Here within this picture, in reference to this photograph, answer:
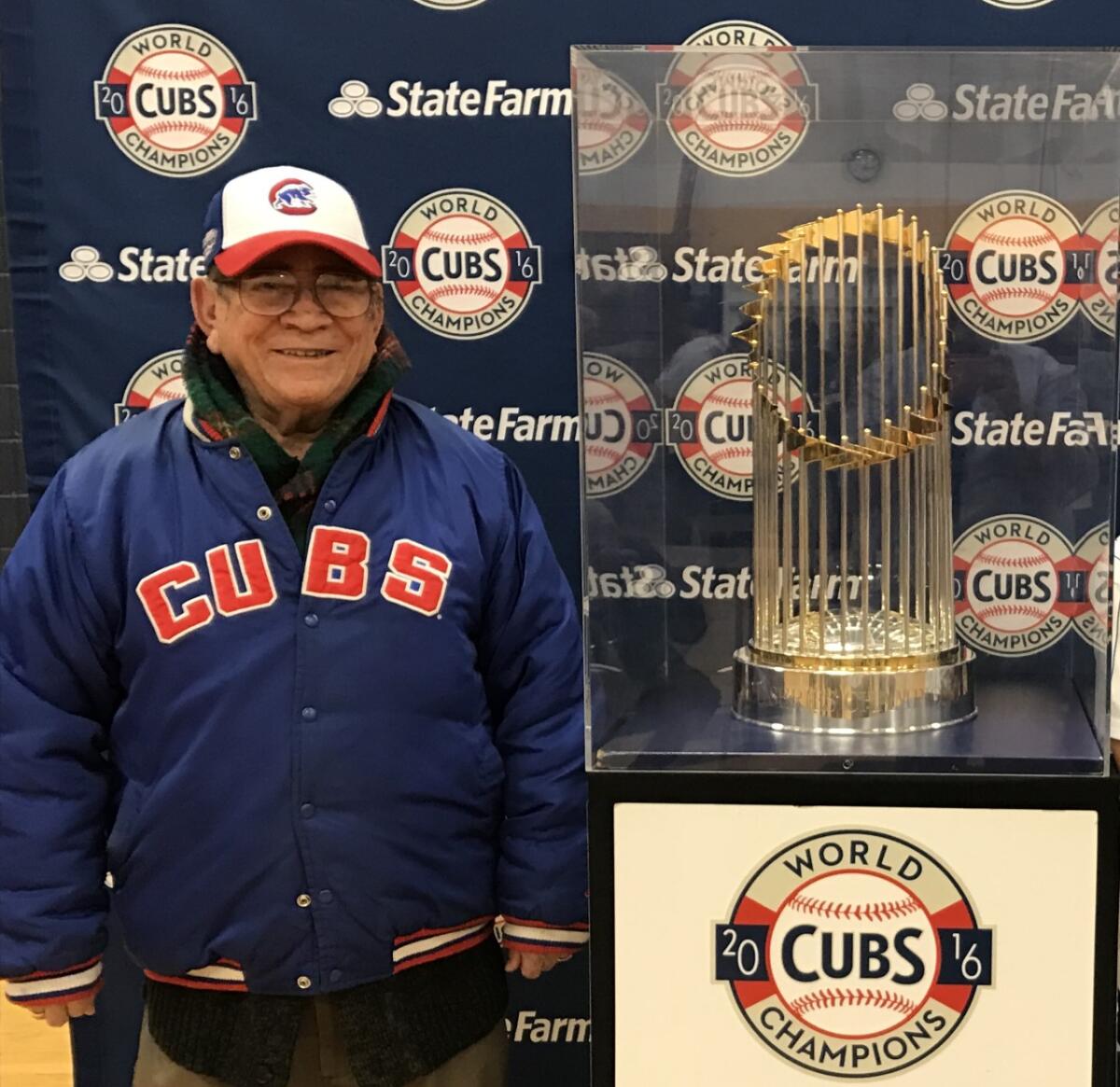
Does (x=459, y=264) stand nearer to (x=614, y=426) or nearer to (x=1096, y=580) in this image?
(x=614, y=426)

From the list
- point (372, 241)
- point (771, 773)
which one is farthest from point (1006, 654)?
point (372, 241)

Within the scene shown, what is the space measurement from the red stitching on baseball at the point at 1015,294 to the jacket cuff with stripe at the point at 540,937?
85 cm

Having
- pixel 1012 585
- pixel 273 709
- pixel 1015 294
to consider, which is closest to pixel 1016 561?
pixel 1012 585

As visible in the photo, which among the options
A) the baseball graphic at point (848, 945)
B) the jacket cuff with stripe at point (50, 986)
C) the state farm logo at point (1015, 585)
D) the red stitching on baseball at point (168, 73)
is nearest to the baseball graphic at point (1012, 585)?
the state farm logo at point (1015, 585)

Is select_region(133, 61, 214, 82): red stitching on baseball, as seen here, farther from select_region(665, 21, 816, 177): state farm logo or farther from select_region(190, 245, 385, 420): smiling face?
select_region(665, 21, 816, 177): state farm logo

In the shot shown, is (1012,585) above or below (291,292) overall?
below

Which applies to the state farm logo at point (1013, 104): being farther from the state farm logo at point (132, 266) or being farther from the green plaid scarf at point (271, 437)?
the state farm logo at point (132, 266)

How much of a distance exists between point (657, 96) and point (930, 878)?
0.84 m

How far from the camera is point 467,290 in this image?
7.29 ft

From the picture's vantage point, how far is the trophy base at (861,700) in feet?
4.89

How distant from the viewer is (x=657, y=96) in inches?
57.7

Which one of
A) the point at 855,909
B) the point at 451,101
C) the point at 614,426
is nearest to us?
the point at 855,909

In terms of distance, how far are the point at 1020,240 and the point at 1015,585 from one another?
37 cm

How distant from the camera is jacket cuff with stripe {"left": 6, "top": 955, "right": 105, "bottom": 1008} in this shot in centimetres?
156
